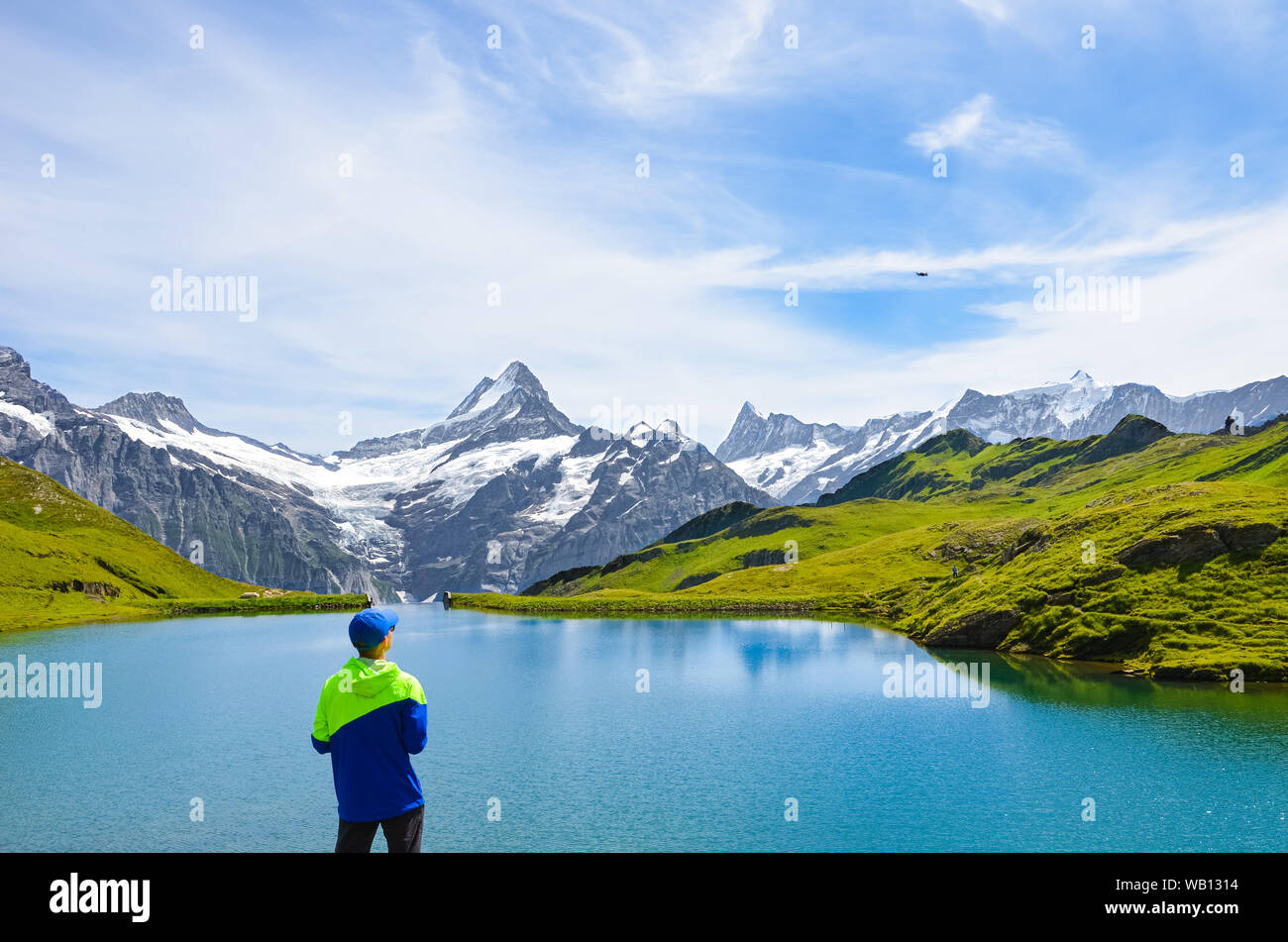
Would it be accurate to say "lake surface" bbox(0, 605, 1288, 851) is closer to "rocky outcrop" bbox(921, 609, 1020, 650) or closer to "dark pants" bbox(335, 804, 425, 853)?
"rocky outcrop" bbox(921, 609, 1020, 650)

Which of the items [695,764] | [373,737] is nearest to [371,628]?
[373,737]

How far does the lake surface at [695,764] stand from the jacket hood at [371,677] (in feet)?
95.0

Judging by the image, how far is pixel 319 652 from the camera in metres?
126

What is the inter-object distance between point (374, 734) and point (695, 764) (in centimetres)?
4486

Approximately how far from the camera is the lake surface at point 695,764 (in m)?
40.7

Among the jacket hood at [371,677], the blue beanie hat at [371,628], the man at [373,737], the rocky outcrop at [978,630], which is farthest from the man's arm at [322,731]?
the rocky outcrop at [978,630]

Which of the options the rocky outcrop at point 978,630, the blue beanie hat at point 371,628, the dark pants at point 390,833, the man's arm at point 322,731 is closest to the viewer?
the dark pants at point 390,833

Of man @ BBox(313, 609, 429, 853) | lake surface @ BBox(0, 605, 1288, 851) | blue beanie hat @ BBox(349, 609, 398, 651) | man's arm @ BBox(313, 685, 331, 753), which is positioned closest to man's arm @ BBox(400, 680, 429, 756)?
man @ BBox(313, 609, 429, 853)

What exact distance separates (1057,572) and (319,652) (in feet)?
359

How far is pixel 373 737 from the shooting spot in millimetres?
13062

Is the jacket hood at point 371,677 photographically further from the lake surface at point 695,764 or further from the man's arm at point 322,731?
the lake surface at point 695,764

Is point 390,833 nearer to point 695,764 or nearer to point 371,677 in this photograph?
point 371,677
